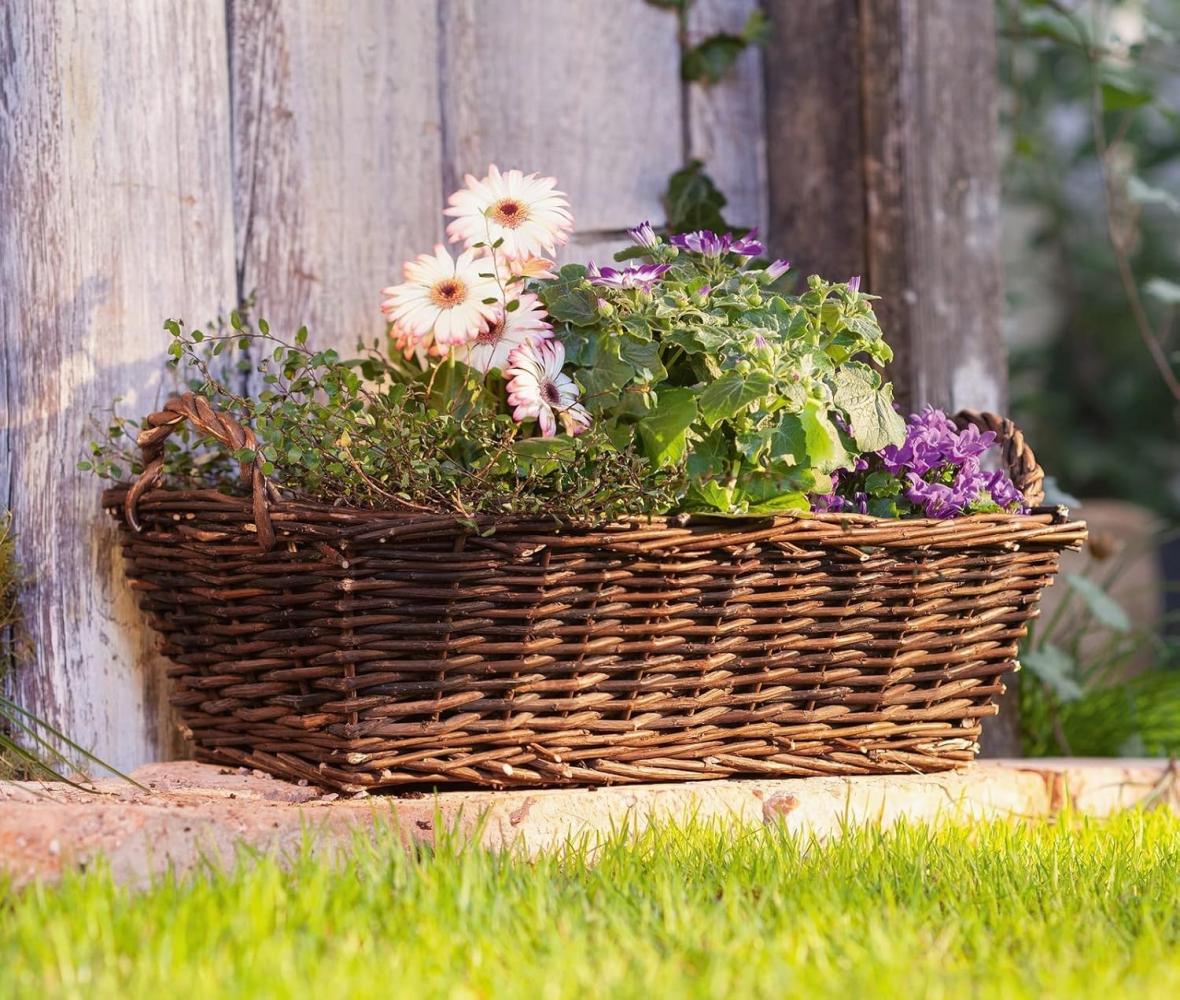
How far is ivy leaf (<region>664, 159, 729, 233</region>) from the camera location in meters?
2.43

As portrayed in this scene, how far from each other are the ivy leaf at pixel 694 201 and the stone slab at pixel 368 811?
1052 mm

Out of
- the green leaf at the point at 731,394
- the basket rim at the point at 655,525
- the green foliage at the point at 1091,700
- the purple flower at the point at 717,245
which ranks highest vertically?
the purple flower at the point at 717,245

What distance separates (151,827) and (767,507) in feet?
2.70

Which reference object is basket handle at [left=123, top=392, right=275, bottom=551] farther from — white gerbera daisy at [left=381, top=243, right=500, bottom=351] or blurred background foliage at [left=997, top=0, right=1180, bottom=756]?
blurred background foliage at [left=997, top=0, right=1180, bottom=756]

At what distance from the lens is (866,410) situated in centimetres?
177

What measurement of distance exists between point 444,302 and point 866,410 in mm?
567

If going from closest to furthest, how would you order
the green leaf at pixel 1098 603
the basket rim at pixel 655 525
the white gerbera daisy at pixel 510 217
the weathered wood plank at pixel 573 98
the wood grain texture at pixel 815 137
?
the basket rim at pixel 655 525 → the white gerbera daisy at pixel 510 217 → the weathered wood plank at pixel 573 98 → the wood grain texture at pixel 815 137 → the green leaf at pixel 1098 603

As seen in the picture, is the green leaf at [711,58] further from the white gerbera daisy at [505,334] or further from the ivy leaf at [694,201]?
the white gerbera daisy at [505,334]

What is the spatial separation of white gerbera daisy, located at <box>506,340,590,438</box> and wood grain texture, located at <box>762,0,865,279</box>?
1028 mm

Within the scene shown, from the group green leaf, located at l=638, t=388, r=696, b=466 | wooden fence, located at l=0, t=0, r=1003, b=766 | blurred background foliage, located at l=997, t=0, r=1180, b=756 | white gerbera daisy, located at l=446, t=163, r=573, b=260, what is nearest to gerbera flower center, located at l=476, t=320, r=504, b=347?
white gerbera daisy, located at l=446, t=163, r=573, b=260

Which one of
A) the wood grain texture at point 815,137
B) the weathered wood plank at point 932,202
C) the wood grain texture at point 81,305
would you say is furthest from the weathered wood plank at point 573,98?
the wood grain texture at point 81,305

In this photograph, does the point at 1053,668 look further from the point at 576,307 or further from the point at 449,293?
the point at 449,293

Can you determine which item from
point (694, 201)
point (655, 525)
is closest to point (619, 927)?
point (655, 525)

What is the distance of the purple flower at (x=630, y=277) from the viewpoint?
5.56 ft
